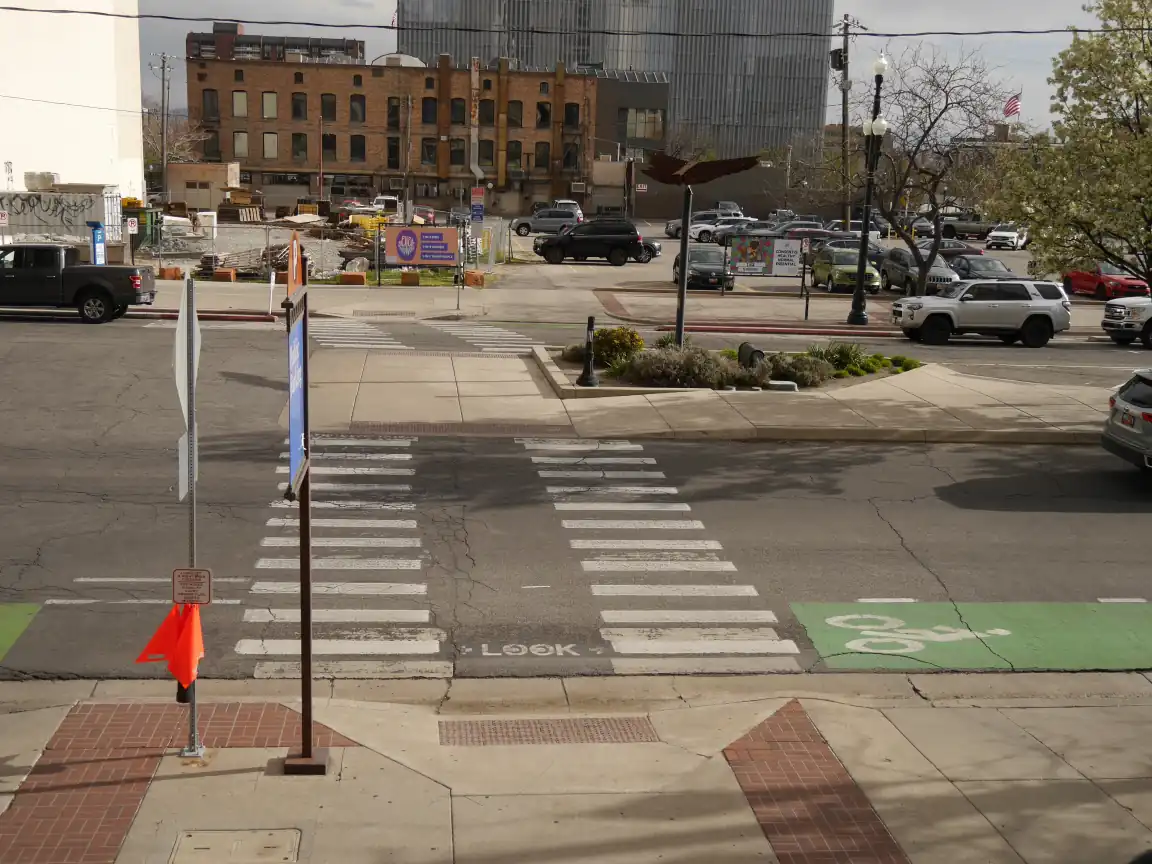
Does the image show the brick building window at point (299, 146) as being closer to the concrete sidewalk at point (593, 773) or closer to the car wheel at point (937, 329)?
the car wheel at point (937, 329)

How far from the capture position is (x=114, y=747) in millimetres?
7805

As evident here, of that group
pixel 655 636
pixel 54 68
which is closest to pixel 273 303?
pixel 655 636

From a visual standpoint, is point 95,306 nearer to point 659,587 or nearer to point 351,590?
point 351,590

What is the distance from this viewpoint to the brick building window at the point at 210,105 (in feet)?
302

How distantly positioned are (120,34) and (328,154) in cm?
2057

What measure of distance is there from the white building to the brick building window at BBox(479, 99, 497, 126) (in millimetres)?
25304

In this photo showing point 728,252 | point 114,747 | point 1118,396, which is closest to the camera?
point 114,747

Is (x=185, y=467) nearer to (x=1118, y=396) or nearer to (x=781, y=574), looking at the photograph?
(x=781, y=574)

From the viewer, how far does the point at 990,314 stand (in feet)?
101

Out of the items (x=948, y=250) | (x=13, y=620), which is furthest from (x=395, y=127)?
(x=13, y=620)

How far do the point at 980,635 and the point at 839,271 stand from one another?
33.4 meters

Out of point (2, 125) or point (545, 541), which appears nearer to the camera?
point (545, 541)

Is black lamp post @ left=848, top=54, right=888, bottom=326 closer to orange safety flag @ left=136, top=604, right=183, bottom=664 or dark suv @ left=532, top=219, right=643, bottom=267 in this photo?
dark suv @ left=532, top=219, right=643, bottom=267

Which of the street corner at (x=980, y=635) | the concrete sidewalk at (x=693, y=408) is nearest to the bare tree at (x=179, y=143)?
the concrete sidewalk at (x=693, y=408)
